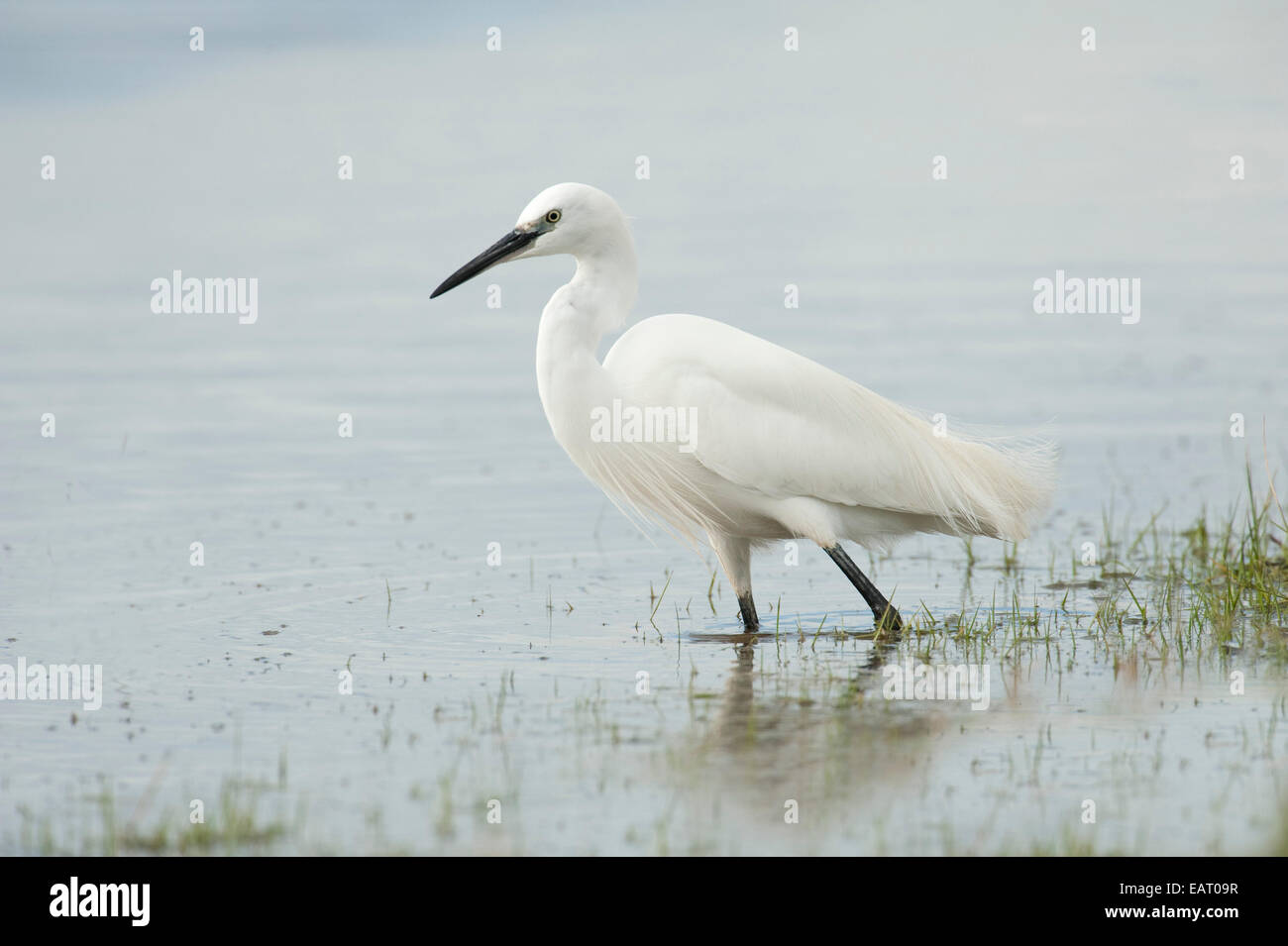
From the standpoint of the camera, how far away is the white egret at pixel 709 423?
810 cm

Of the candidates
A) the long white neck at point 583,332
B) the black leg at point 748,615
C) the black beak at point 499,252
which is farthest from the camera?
the black leg at point 748,615

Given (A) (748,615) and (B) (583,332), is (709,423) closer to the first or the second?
(B) (583,332)

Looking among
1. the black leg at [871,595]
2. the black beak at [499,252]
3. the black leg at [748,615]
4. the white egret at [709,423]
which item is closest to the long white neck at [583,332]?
the white egret at [709,423]

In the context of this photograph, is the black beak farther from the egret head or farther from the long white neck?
the long white neck

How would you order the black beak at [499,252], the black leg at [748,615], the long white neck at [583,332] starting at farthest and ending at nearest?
the black leg at [748,615] < the black beak at [499,252] < the long white neck at [583,332]

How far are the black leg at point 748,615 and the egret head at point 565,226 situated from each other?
194 centimetres

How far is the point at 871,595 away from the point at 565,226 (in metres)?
2.37

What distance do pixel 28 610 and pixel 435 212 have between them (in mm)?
18150

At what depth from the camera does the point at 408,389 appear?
1659 cm

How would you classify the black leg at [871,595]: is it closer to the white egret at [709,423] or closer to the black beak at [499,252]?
the white egret at [709,423]

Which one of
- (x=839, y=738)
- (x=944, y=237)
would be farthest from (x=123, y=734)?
(x=944, y=237)

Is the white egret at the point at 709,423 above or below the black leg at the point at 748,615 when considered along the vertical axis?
above

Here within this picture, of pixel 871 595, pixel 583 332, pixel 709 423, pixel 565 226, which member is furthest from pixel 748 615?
pixel 565 226

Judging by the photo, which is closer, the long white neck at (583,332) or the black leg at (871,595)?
the long white neck at (583,332)
